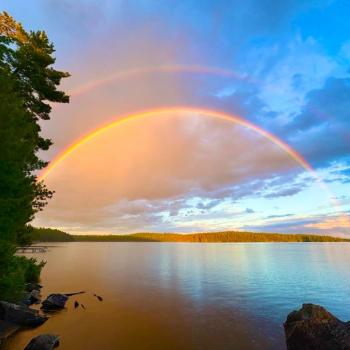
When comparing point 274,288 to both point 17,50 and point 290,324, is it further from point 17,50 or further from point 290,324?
point 17,50

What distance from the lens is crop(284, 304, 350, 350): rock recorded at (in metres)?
18.4

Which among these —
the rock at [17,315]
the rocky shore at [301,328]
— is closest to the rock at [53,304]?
the rocky shore at [301,328]

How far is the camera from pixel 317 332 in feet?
63.3

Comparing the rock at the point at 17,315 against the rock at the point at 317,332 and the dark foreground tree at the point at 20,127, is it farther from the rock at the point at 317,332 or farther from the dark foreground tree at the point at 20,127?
the rock at the point at 317,332

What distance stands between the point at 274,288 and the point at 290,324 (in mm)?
31198

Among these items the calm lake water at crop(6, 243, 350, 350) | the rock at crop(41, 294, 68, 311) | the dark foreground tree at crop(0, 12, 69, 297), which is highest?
the dark foreground tree at crop(0, 12, 69, 297)

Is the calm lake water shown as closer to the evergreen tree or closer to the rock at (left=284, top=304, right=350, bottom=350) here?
the rock at (left=284, top=304, right=350, bottom=350)

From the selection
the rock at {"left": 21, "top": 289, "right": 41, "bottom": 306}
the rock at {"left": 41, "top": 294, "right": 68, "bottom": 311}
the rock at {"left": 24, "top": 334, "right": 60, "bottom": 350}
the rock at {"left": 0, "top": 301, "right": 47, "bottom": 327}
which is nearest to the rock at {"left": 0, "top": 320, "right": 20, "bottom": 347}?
the rock at {"left": 0, "top": 301, "right": 47, "bottom": 327}

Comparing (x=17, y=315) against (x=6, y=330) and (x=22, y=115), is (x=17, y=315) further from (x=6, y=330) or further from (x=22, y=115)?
(x=22, y=115)

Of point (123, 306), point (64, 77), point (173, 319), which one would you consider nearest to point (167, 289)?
point (123, 306)

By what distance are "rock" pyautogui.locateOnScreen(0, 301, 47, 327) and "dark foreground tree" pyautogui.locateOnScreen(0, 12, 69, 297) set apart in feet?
7.85

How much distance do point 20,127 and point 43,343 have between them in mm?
13644

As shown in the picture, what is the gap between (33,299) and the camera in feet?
108

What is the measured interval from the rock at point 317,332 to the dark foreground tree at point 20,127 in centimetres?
1805
